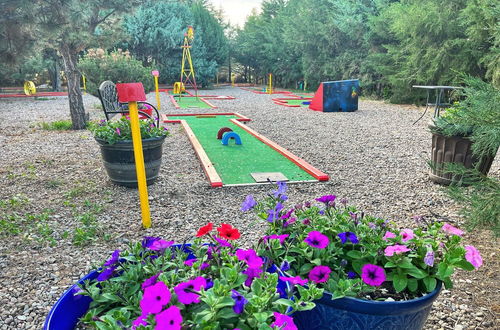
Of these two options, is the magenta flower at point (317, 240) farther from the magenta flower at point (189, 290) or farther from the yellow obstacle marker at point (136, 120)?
the yellow obstacle marker at point (136, 120)

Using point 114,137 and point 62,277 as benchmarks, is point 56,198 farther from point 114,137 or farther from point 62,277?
point 62,277

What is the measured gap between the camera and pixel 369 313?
127 centimetres

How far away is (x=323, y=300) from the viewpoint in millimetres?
1326

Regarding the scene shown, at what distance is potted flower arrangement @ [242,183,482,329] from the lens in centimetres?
128

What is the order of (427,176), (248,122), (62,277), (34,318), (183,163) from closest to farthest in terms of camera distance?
(34,318), (62,277), (427,176), (183,163), (248,122)

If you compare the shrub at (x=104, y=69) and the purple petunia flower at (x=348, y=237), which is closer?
the purple petunia flower at (x=348, y=237)

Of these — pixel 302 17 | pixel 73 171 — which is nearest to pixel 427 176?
pixel 73 171

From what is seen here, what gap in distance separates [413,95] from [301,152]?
8998 millimetres

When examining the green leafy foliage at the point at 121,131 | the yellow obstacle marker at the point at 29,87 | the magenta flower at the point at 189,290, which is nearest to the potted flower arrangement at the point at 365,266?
the magenta flower at the point at 189,290

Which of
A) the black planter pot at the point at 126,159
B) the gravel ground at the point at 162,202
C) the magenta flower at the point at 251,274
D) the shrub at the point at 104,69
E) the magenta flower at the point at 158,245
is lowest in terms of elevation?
the gravel ground at the point at 162,202

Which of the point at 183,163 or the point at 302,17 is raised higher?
the point at 302,17

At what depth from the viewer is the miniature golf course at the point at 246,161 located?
442 cm

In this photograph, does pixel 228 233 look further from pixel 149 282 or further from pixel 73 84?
pixel 73 84

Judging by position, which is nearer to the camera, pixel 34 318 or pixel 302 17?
pixel 34 318
